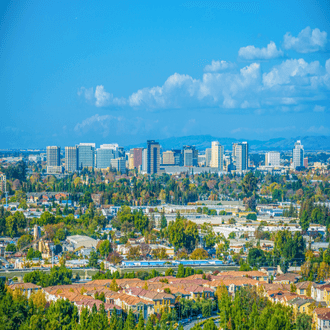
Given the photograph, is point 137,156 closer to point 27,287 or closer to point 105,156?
point 105,156

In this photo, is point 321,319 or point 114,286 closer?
point 321,319

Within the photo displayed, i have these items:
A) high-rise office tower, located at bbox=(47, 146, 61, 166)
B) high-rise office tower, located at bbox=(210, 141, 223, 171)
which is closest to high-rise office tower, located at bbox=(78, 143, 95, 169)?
high-rise office tower, located at bbox=(47, 146, 61, 166)

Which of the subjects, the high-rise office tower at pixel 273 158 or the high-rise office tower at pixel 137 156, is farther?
the high-rise office tower at pixel 273 158

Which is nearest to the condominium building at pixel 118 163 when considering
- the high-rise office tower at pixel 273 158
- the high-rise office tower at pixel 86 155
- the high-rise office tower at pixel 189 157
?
the high-rise office tower at pixel 86 155

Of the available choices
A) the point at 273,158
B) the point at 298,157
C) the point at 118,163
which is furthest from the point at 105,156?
the point at 298,157

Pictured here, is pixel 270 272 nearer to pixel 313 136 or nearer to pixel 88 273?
pixel 88 273

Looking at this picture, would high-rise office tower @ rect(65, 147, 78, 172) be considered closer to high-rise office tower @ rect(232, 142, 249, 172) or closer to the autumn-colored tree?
high-rise office tower @ rect(232, 142, 249, 172)

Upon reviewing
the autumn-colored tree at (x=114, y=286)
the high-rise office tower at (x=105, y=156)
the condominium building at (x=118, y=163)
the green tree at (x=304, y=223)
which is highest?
the high-rise office tower at (x=105, y=156)

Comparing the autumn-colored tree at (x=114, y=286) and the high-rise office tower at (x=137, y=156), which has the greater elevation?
the high-rise office tower at (x=137, y=156)

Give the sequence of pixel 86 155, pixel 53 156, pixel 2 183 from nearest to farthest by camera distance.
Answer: pixel 2 183 → pixel 53 156 → pixel 86 155

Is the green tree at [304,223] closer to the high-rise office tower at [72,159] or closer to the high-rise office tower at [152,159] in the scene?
the high-rise office tower at [152,159]

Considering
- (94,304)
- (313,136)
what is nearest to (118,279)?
(94,304)
